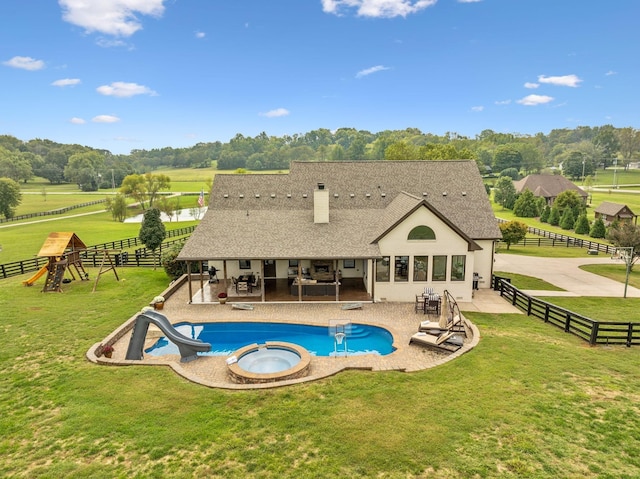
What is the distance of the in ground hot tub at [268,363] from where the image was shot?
1130 centimetres

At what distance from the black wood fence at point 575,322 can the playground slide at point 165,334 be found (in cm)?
1400

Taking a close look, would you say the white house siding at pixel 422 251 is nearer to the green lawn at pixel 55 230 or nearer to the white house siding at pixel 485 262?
the white house siding at pixel 485 262

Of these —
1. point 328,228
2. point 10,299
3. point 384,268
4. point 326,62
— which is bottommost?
point 10,299

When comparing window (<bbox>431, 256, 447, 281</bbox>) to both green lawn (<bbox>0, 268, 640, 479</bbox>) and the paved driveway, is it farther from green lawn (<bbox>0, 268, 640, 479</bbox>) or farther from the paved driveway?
green lawn (<bbox>0, 268, 640, 479</bbox>)

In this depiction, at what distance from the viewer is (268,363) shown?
12859 mm

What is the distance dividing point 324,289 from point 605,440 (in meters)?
12.9

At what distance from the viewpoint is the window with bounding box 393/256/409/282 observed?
18906mm

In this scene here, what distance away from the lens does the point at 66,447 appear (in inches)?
317

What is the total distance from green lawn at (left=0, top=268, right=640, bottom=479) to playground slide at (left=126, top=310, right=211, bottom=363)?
1082mm

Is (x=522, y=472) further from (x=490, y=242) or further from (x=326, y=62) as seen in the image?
(x=326, y=62)

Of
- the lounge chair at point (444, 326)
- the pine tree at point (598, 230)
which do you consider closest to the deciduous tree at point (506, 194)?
the pine tree at point (598, 230)

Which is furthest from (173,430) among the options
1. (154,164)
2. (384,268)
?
(154,164)

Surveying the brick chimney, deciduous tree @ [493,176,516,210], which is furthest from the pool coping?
deciduous tree @ [493,176,516,210]

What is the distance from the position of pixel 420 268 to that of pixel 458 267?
1.94m
